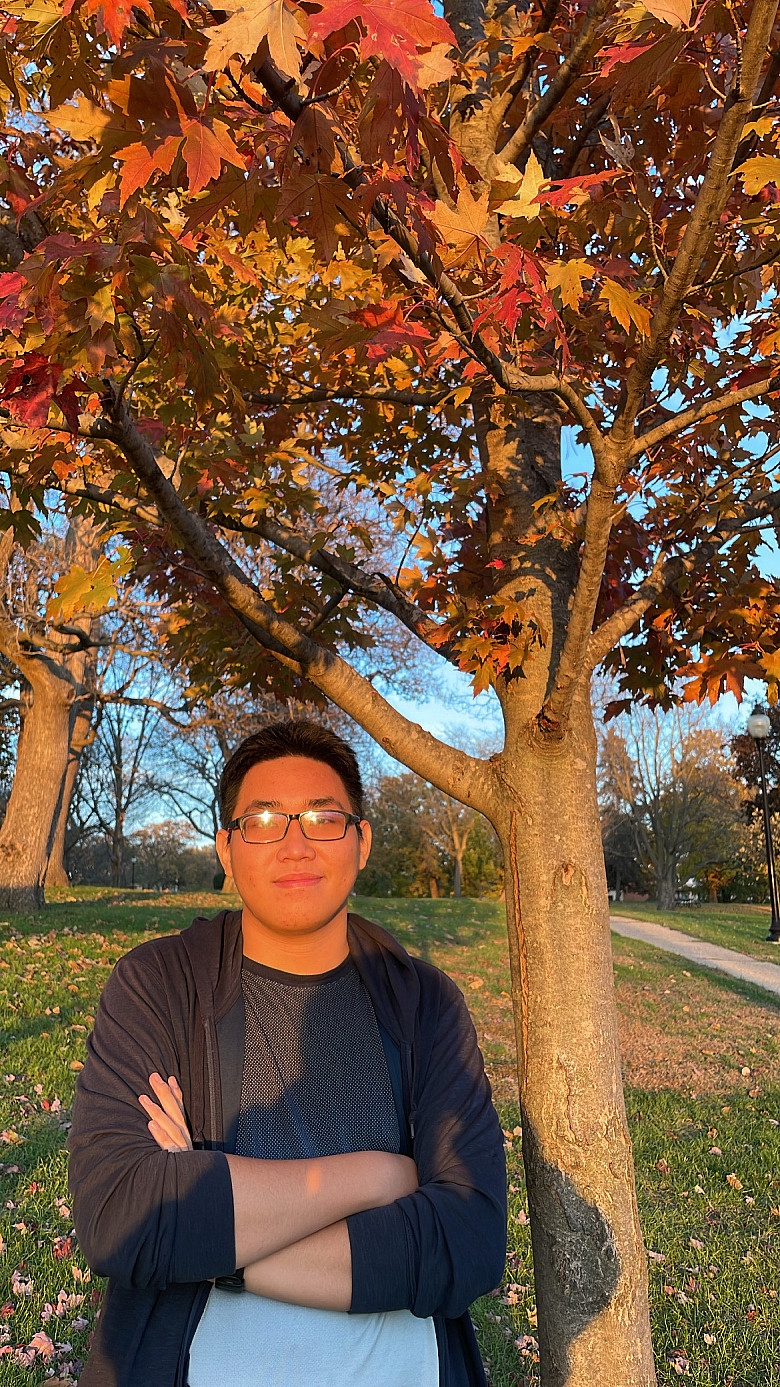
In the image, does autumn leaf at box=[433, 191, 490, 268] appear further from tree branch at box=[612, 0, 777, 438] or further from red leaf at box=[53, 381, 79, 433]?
red leaf at box=[53, 381, 79, 433]

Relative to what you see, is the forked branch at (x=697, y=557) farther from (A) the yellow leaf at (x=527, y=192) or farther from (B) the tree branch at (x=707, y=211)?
(A) the yellow leaf at (x=527, y=192)

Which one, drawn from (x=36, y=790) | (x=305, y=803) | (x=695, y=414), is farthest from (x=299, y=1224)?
(x=36, y=790)

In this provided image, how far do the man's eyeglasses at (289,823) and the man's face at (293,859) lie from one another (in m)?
0.01

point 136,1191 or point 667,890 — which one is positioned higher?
point 136,1191

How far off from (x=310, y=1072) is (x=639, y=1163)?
15.0ft

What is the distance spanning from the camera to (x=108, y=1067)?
1735 millimetres

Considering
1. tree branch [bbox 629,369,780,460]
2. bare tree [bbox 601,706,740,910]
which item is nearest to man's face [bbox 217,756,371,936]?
tree branch [bbox 629,369,780,460]

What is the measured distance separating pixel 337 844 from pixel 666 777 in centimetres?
3470

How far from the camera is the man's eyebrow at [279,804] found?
195 cm

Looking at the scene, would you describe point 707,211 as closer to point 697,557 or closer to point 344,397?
point 697,557

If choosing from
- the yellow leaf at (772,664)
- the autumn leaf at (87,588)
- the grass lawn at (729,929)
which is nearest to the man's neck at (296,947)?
the autumn leaf at (87,588)

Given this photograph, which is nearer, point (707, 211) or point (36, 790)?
point (707, 211)

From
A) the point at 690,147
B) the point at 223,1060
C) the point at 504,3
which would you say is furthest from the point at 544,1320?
the point at 504,3

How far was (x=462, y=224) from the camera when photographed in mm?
1856
